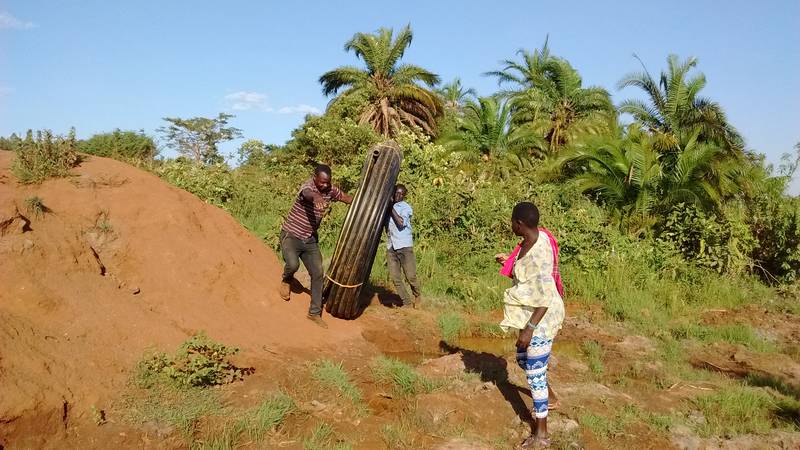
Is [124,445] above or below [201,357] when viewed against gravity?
below

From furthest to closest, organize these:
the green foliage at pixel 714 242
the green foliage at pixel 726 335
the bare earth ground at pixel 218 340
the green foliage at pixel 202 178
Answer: the green foliage at pixel 202 178, the green foliage at pixel 714 242, the green foliage at pixel 726 335, the bare earth ground at pixel 218 340

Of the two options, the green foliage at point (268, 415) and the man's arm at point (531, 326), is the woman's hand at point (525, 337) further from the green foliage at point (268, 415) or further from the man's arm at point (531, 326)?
the green foliage at point (268, 415)

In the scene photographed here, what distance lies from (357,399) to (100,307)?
219 cm

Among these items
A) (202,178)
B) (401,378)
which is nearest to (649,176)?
(401,378)

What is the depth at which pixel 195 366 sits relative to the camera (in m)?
4.38

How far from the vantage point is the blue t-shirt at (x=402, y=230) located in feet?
24.1

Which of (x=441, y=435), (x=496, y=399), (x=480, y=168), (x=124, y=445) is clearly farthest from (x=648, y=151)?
(x=124, y=445)

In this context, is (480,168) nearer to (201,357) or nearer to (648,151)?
(648,151)

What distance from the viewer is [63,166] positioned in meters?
5.71

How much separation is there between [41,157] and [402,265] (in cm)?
418

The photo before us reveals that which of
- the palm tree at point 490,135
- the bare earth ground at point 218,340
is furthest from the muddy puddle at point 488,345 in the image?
the palm tree at point 490,135

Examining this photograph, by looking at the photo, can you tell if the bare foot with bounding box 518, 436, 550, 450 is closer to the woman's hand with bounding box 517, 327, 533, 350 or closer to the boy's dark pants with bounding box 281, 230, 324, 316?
the woman's hand with bounding box 517, 327, 533, 350

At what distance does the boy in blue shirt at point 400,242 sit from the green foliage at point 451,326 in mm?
624

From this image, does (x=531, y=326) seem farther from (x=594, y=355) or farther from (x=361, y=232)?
(x=594, y=355)
